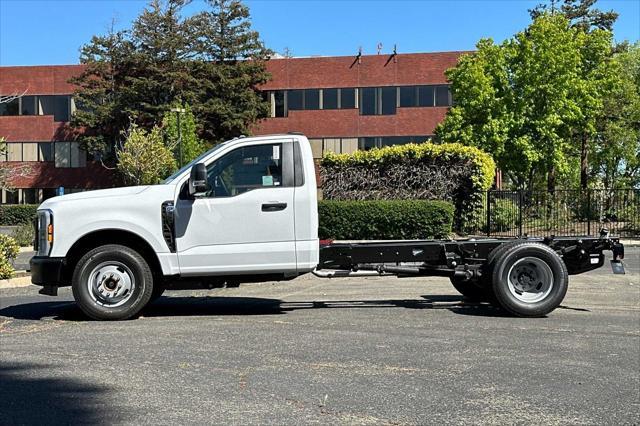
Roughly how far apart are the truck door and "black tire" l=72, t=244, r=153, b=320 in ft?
1.64

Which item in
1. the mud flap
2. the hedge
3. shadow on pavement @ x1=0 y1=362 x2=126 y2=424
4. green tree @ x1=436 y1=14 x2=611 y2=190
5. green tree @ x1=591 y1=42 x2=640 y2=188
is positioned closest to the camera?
shadow on pavement @ x1=0 y1=362 x2=126 y2=424

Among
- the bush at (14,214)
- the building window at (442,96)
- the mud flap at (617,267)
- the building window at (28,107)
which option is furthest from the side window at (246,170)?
the building window at (28,107)

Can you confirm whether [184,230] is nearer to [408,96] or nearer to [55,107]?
[408,96]

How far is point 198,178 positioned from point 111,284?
68.3 inches

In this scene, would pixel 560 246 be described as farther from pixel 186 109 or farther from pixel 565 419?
pixel 186 109

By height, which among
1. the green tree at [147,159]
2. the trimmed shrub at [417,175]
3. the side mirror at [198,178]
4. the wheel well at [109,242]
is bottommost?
the wheel well at [109,242]

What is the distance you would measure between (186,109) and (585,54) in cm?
2331

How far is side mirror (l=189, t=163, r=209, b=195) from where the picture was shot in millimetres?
7766

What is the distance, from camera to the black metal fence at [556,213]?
A: 89.4 ft

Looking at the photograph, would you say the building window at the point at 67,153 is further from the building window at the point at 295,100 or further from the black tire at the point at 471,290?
the black tire at the point at 471,290

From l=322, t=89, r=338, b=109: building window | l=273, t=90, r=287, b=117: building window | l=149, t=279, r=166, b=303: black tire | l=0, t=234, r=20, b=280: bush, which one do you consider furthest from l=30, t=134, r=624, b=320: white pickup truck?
l=273, t=90, r=287, b=117: building window

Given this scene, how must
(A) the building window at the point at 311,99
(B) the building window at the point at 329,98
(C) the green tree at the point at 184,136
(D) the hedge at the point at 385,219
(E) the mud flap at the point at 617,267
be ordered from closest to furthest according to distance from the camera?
(E) the mud flap at the point at 617,267
(D) the hedge at the point at 385,219
(C) the green tree at the point at 184,136
(B) the building window at the point at 329,98
(A) the building window at the point at 311,99

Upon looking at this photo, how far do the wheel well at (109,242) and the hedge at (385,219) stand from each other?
1717 centimetres

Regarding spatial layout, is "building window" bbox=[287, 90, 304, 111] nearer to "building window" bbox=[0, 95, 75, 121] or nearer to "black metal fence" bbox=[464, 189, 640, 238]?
"building window" bbox=[0, 95, 75, 121]
